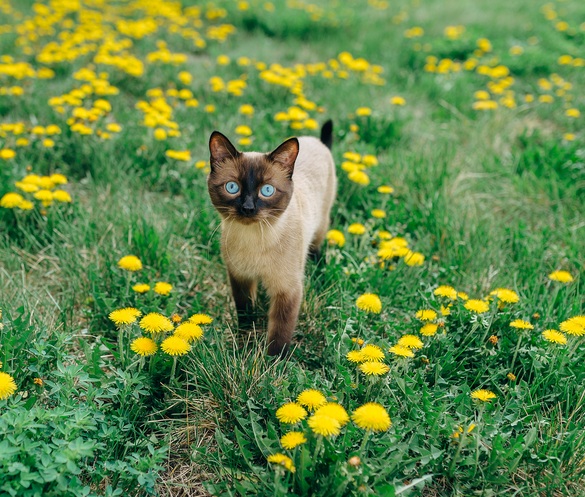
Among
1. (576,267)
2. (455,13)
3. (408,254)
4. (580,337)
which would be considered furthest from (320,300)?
(455,13)

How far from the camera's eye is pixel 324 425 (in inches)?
62.2

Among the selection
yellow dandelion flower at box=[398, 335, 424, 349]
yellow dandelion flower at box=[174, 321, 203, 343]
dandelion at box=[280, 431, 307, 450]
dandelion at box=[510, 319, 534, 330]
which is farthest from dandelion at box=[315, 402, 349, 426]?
dandelion at box=[510, 319, 534, 330]

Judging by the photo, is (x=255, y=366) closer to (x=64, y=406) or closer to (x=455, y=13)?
(x=64, y=406)

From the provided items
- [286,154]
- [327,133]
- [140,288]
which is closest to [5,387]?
[140,288]

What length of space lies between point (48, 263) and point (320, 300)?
1.55 m

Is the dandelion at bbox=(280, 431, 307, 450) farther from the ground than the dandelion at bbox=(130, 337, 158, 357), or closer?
closer

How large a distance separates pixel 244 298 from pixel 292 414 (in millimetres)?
972

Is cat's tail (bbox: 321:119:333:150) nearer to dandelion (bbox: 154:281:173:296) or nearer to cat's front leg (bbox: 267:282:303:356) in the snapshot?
cat's front leg (bbox: 267:282:303:356)

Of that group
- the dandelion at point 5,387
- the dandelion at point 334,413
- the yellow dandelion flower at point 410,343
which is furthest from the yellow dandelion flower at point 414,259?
the dandelion at point 5,387

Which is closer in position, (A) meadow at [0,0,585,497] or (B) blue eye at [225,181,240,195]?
(A) meadow at [0,0,585,497]

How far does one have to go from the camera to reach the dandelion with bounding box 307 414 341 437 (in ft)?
5.18

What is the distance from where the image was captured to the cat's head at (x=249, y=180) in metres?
2.25

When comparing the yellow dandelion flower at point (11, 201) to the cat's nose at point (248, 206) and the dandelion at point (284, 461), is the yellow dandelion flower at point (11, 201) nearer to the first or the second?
the cat's nose at point (248, 206)

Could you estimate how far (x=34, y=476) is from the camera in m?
1.57
